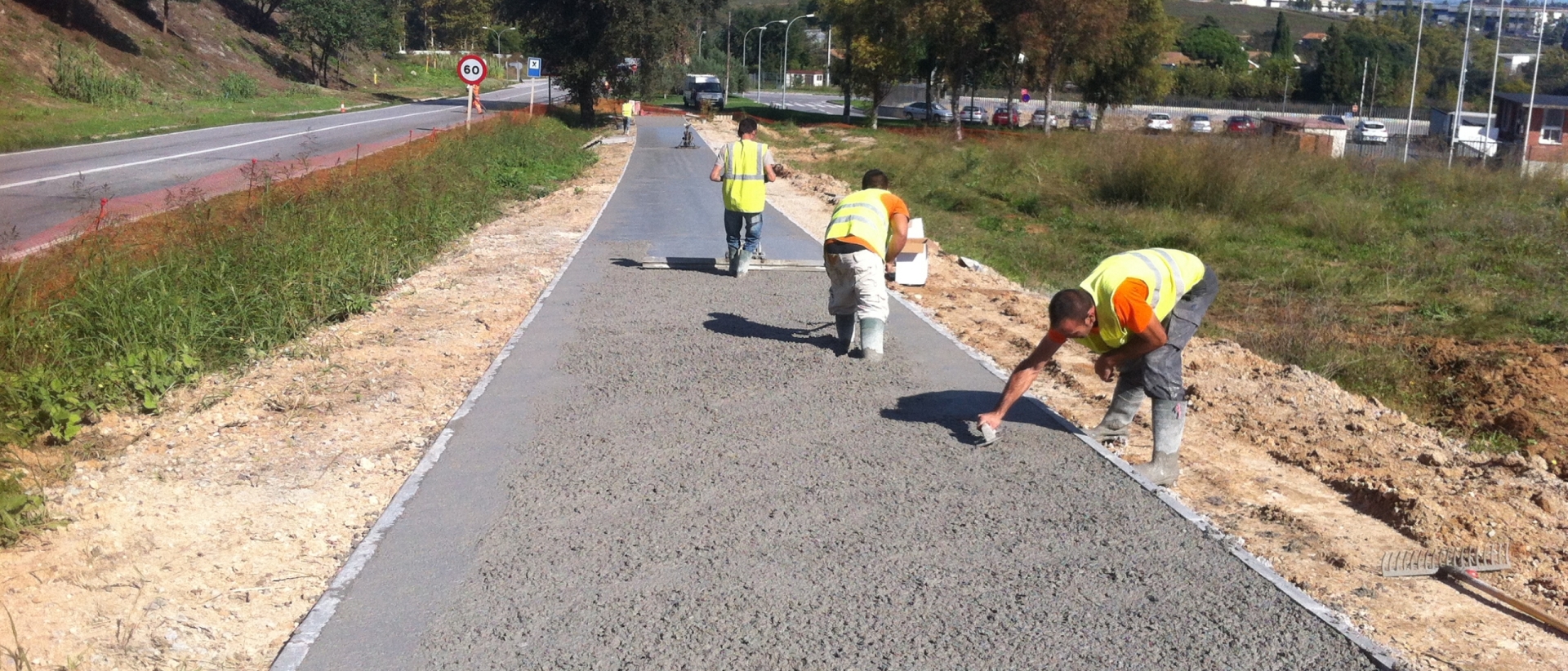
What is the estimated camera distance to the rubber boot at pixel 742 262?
12.3 m

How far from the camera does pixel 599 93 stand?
4988 cm

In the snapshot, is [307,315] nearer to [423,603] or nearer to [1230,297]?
[423,603]

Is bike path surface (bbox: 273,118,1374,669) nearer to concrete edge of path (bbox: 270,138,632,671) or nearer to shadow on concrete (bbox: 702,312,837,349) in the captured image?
concrete edge of path (bbox: 270,138,632,671)

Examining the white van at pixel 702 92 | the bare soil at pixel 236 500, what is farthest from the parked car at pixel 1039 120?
the bare soil at pixel 236 500

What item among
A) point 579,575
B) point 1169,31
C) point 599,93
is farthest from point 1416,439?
point 1169,31

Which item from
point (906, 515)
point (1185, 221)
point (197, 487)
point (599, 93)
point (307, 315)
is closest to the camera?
point (906, 515)

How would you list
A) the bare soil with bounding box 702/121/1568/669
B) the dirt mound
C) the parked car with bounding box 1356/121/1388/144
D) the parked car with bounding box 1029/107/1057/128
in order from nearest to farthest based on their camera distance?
the bare soil with bounding box 702/121/1568/669 < the dirt mound < the parked car with bounding box 1356/121/1388/144 < the parked car with bounding box 1029/107/1057/128

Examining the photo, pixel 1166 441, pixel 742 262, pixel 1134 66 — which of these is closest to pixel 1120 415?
pixel 1166 441

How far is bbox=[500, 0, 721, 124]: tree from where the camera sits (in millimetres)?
44750

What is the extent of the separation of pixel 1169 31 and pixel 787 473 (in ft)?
199

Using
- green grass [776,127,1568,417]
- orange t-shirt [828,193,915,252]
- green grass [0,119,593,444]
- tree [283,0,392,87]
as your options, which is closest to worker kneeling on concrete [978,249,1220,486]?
orange t-shirt [828,193,915,252]

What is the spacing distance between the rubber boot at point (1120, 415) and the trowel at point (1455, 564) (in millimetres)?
1611

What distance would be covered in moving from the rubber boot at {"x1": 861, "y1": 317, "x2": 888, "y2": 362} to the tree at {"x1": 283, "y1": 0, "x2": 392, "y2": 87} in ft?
198

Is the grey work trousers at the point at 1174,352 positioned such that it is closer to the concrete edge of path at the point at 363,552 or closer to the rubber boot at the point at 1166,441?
the rubber boot at the point at 1166,441
